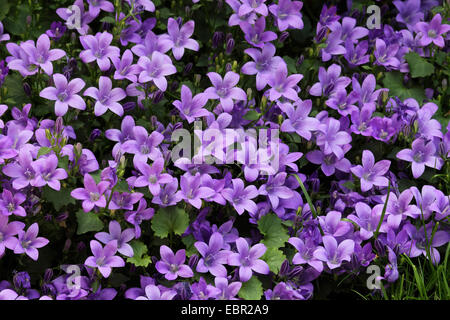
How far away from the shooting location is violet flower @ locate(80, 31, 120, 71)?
3242mm

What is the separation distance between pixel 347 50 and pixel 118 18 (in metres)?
1.37

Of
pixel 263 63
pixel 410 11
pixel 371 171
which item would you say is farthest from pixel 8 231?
pixel 410 11

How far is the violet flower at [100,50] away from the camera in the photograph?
324 cm

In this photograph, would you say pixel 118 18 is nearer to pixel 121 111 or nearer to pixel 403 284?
pixel 121 111

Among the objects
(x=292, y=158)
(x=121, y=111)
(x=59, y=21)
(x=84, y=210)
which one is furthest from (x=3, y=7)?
(x=292, y=158)

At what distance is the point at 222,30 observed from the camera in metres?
3.88

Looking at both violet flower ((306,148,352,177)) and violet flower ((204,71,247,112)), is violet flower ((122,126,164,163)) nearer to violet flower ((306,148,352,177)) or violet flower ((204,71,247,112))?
violet flower ((204,71,247,112))

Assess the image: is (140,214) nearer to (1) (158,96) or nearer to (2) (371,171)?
(1) (158,96)

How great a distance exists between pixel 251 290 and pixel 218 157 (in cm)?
64

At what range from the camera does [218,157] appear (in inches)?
116

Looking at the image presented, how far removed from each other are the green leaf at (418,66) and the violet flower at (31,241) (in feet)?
7.49

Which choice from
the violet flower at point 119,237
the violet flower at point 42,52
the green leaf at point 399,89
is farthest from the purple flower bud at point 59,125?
the green leaf at point 399,89

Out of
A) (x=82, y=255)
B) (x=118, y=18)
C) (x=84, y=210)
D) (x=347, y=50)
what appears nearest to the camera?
(x=84, y=210)

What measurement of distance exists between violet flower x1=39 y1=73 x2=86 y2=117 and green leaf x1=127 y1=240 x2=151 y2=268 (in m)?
0.74
